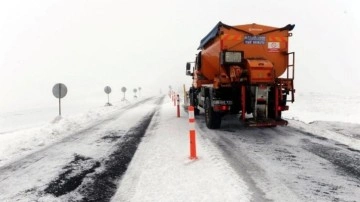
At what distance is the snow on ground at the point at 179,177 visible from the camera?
191 inches

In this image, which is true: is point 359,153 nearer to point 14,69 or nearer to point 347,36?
point 14,69

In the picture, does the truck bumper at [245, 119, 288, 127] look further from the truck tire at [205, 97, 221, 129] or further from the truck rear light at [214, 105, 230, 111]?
the truck tire at [205, 97, 221, 129]

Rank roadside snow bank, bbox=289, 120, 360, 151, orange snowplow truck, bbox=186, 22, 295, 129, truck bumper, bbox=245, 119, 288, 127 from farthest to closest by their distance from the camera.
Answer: orange snowplow truck, bbox=186, 22, 295, 129
truck bumper, bbox=245, 119, 288, 127
roadside snow bank, bbox=289, 120, 360, 151

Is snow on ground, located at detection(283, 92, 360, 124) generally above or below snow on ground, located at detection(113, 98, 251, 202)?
above

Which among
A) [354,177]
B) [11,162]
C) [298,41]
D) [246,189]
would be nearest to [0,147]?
[11,162]

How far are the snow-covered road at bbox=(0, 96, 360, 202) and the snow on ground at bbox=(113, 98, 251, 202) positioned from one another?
0.01 meters

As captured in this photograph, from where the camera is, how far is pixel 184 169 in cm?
626

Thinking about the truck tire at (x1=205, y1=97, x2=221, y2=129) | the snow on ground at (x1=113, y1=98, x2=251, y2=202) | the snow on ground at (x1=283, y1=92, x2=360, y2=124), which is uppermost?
the truck tire at (x1=205, y1=97, x2=221, y2=129)

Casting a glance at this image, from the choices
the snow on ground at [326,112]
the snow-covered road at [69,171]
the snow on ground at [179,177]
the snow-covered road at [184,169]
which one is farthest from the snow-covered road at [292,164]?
the snow on ground at [326,112]

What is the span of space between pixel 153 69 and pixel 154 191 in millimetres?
170837

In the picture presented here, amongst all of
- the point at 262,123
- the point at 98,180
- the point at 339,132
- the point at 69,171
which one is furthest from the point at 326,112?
the point at 98,180

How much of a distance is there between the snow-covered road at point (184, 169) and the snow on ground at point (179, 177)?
0.04 ft

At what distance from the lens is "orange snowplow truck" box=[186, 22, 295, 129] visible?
10391mm

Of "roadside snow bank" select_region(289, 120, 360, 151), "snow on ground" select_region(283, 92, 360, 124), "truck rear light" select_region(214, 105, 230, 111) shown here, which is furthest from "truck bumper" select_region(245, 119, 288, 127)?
"snow on ground" select_region(283, 92, 360, 124)
